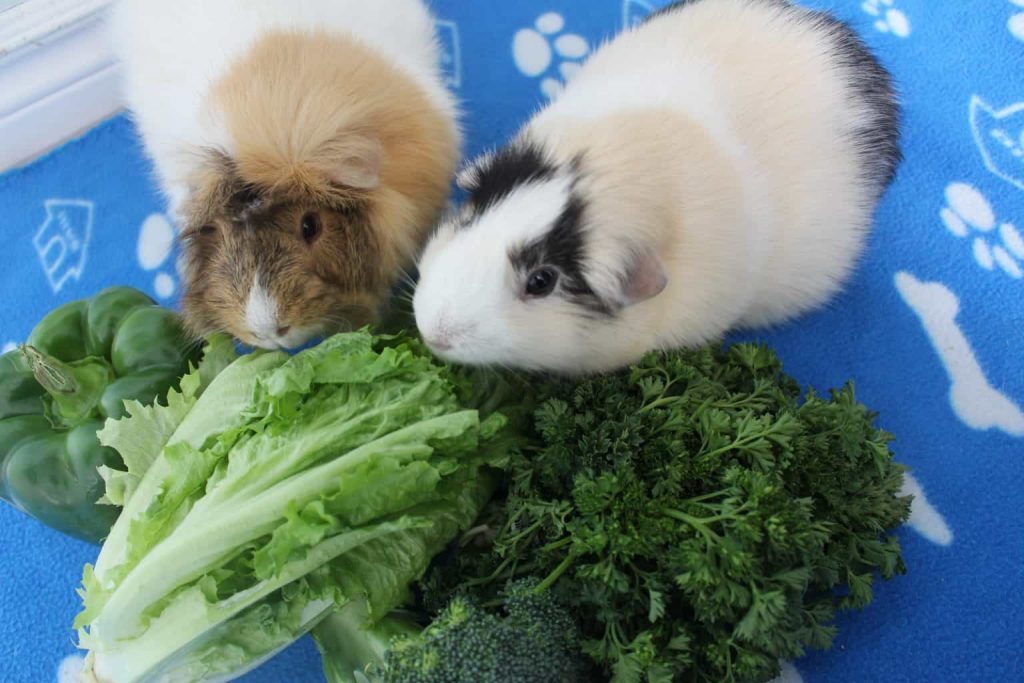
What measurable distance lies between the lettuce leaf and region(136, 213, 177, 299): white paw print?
59cm

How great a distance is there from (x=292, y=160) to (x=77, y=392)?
543 millimetres

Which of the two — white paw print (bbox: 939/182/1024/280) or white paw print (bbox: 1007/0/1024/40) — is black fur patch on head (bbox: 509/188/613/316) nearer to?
white paw print (bbox: 939/182/1024/280)

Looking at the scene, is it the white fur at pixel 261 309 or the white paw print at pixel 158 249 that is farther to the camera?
the white paw print at pixel 158 249

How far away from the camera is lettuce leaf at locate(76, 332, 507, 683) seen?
37.1 inches

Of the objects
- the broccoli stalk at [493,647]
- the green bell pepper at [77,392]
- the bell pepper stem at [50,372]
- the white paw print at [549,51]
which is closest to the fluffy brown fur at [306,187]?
the green bell pepper at [77,392]

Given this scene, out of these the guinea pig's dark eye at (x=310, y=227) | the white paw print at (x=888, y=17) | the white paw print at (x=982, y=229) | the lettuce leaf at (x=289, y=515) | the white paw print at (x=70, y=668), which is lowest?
the white paw print at (x=70, y=668)

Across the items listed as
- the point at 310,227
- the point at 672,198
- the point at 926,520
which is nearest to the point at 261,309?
the point at 310,227

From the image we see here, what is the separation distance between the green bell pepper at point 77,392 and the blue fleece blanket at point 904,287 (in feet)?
0.76

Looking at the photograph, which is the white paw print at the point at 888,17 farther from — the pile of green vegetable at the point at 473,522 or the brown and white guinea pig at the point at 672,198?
the pile of green vegetable at the point at 473,522

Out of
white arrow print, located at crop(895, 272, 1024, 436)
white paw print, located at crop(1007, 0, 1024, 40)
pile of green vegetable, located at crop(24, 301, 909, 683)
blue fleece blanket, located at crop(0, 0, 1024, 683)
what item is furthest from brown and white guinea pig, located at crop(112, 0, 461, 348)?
white paw print, located at crop(1007, 0, 1024, 40)

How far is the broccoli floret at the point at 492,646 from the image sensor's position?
0.91 m

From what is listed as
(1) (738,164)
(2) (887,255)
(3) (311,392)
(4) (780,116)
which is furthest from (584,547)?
(2) (887,255)

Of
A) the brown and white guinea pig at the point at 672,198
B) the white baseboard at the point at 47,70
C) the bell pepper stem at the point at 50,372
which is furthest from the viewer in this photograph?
the white baseboard at the point at 47,70

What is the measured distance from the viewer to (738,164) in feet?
3.72
